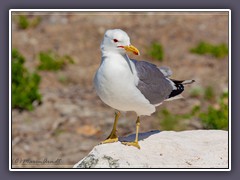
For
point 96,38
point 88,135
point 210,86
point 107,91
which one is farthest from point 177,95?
point 96,38

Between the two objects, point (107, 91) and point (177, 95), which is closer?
point (107, 91)

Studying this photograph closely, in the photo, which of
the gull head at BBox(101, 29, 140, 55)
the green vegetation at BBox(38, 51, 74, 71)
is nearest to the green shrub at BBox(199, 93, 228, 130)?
the green vegetation at BBox(38, 51, 74, 71)

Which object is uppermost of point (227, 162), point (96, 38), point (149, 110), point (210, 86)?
point (96, 38)

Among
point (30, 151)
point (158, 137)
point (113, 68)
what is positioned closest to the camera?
point (113, 68)

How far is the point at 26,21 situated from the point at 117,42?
821 centimetres

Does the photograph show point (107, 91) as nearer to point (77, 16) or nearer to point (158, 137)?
point (158, 137)

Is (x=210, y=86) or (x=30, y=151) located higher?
(x=210, y=86)

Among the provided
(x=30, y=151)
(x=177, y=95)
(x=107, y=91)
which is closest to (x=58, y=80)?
(x=30, y=151)

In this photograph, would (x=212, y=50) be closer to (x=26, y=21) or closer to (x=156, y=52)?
(x=156, y=52)

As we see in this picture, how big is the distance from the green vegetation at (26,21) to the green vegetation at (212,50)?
367cm

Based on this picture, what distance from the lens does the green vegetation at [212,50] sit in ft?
45.1

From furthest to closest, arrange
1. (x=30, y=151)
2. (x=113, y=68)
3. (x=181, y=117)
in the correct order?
(x=181, y=117)
(x=30, y=151)
(x=113, y=68)

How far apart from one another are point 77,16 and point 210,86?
4.01 metres

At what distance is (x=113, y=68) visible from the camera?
6.61 m
